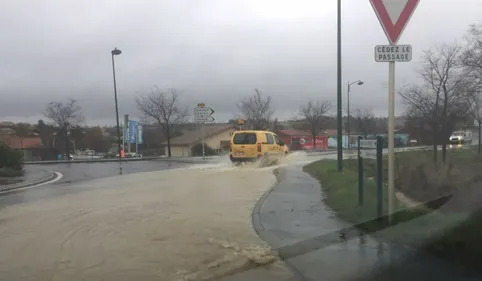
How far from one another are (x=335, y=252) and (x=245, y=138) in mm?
17363

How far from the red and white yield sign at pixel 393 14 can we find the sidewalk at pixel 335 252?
8.58 ft

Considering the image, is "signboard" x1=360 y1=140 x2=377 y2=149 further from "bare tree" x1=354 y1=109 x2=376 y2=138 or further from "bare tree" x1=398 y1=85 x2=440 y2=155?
"bare tree" x1=354 y1=109 x2=376 y2=138

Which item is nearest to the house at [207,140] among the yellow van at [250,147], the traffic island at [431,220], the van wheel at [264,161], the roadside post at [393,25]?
the yellow van at [250,147]

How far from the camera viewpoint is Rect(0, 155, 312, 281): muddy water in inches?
Answer: 234

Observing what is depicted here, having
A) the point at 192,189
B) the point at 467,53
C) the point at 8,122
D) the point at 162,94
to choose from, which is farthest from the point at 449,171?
the point at 8,122

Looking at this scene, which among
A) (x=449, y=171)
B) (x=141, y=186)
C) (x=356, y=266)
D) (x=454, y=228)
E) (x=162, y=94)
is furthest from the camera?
(x=162, y=94)

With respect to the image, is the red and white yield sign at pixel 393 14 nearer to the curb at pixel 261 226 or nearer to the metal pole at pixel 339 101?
the curb at pixel 261 226

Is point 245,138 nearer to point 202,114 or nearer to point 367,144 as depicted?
point 202,114

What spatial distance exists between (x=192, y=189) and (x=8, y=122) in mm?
90481

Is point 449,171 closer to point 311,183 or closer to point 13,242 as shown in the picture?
point 311,183

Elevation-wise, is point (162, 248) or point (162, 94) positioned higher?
point (162, 94)

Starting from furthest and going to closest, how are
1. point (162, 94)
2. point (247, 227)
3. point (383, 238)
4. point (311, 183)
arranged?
point (162, 94)
point (311, 183)
point (247, 227)
point (383, 238)

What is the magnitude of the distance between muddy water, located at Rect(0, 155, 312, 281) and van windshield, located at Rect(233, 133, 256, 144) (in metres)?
9.77

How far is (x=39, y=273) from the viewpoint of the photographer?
5902mm
